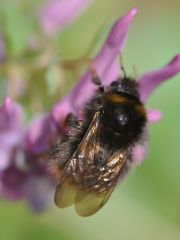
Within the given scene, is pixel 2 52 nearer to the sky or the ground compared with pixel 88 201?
nearer to the sky

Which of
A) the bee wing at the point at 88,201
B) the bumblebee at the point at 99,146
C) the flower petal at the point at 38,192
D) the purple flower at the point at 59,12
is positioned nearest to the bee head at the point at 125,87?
the bumblebee at the point at 99,146

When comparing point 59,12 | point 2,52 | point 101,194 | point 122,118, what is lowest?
point 101,194

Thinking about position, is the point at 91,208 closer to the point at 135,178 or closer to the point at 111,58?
the point at 111,58

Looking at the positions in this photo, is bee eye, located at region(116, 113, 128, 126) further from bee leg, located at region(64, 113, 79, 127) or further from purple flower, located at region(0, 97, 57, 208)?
purple flower, located at region(0, 97, 57, 208)

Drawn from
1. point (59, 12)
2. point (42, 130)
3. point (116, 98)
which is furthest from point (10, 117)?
point (59, 12)

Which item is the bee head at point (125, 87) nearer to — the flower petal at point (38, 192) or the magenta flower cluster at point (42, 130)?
the magenta flower cluster at point (42, 130)

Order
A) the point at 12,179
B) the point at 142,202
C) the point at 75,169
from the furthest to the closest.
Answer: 1. the point at 142,202
2. the point at 12,179
3. the point at 75,169

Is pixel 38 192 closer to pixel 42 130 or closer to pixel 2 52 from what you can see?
pixel 42 130
